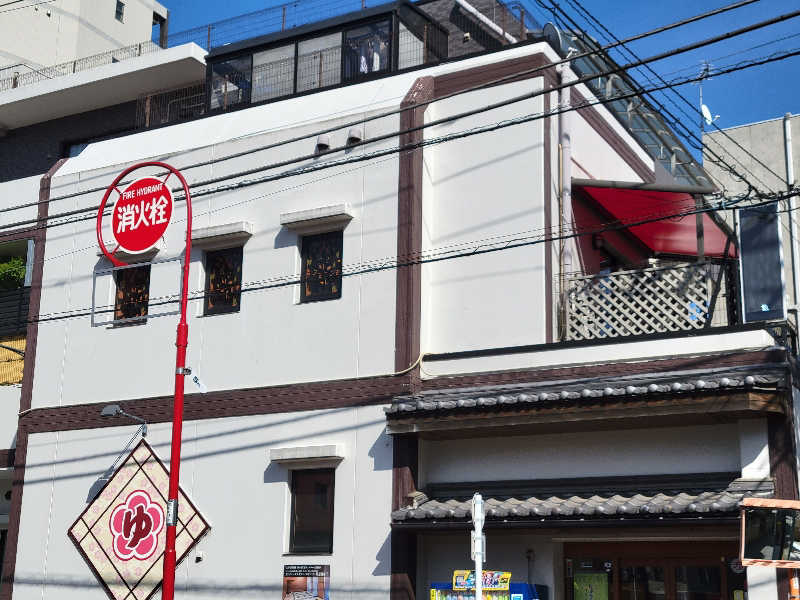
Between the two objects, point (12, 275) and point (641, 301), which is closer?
point (641, 301)

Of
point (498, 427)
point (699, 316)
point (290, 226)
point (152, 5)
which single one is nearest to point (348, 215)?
point (290, 226)

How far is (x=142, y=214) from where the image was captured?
59.4 feet

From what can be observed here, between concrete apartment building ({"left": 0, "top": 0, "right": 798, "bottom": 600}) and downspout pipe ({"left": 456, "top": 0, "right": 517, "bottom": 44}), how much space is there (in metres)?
0.12

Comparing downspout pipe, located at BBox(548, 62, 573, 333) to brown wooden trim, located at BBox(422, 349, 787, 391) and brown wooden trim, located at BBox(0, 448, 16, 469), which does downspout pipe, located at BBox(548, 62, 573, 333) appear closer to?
brown wooden trim, located at BBox(422, 349, 787, 391)

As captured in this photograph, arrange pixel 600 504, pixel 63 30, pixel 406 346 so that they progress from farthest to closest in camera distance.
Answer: pixel 63 30 → pixel 406 346 → pixel 600 504

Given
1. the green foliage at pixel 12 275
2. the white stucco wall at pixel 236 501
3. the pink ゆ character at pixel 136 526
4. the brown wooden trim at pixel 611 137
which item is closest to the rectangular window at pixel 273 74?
the brown wooden trim at pixel 611 137

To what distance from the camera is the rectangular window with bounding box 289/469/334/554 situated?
61.1 feet

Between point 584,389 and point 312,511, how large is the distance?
5.57m

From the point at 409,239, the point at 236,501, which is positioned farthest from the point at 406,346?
the point at 236,501

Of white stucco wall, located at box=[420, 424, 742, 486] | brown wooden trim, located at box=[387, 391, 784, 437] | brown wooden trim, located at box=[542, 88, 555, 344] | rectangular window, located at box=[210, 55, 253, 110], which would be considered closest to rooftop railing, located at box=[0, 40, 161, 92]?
rectangular window, located at box=[210, 55, 253, 110]

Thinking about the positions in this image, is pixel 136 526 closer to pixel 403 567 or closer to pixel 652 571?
pixel 403 567

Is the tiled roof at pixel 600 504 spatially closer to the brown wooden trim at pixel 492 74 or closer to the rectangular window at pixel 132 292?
the brown wooden trim at pixel 492 74

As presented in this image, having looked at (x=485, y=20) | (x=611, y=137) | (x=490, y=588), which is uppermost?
(x=485, y=20)

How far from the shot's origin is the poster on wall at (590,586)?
1711cm
